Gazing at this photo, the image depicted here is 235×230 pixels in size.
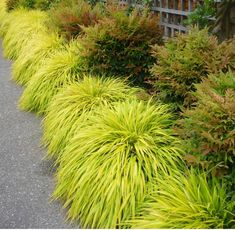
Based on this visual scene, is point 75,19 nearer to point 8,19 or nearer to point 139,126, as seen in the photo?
point 139,126

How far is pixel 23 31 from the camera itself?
7914mm

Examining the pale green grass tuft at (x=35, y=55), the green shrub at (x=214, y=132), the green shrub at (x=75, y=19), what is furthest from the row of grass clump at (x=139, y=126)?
the green shrub at (x=75, y=19)

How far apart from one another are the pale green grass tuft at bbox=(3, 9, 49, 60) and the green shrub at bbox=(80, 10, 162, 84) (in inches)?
106

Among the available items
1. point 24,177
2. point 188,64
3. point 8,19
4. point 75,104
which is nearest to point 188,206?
point 188,64

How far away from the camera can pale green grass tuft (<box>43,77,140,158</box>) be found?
3.97 metres

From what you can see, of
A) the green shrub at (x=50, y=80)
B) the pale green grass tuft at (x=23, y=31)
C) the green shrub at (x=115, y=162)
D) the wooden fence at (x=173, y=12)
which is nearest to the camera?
the green shrub at (x=115, y=162)

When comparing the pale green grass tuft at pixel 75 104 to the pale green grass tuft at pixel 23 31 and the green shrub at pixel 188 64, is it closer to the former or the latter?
the green shrub at pixel 188 64

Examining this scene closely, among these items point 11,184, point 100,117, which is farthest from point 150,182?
point 11,184

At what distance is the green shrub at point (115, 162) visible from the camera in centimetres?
290

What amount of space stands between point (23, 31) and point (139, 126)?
5.12m

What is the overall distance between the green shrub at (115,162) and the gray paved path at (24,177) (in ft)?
0.57

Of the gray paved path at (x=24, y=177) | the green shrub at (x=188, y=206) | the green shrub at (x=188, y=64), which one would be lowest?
the gray paved path at (x=24, y=177)

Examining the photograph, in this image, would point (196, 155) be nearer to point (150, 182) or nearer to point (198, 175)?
point (198, 175)

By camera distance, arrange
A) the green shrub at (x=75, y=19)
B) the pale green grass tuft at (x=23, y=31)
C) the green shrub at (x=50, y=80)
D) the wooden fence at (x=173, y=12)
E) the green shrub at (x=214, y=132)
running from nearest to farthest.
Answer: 1. the green shrub at (x=214, y=132)
2. the green shrub at (x=50, y=80)
3. the wooden fence at (x=173, y=12)
4. the green shrub at (x=75, y=19)
5. the pale green grass tuft at (x=23, y=31)
